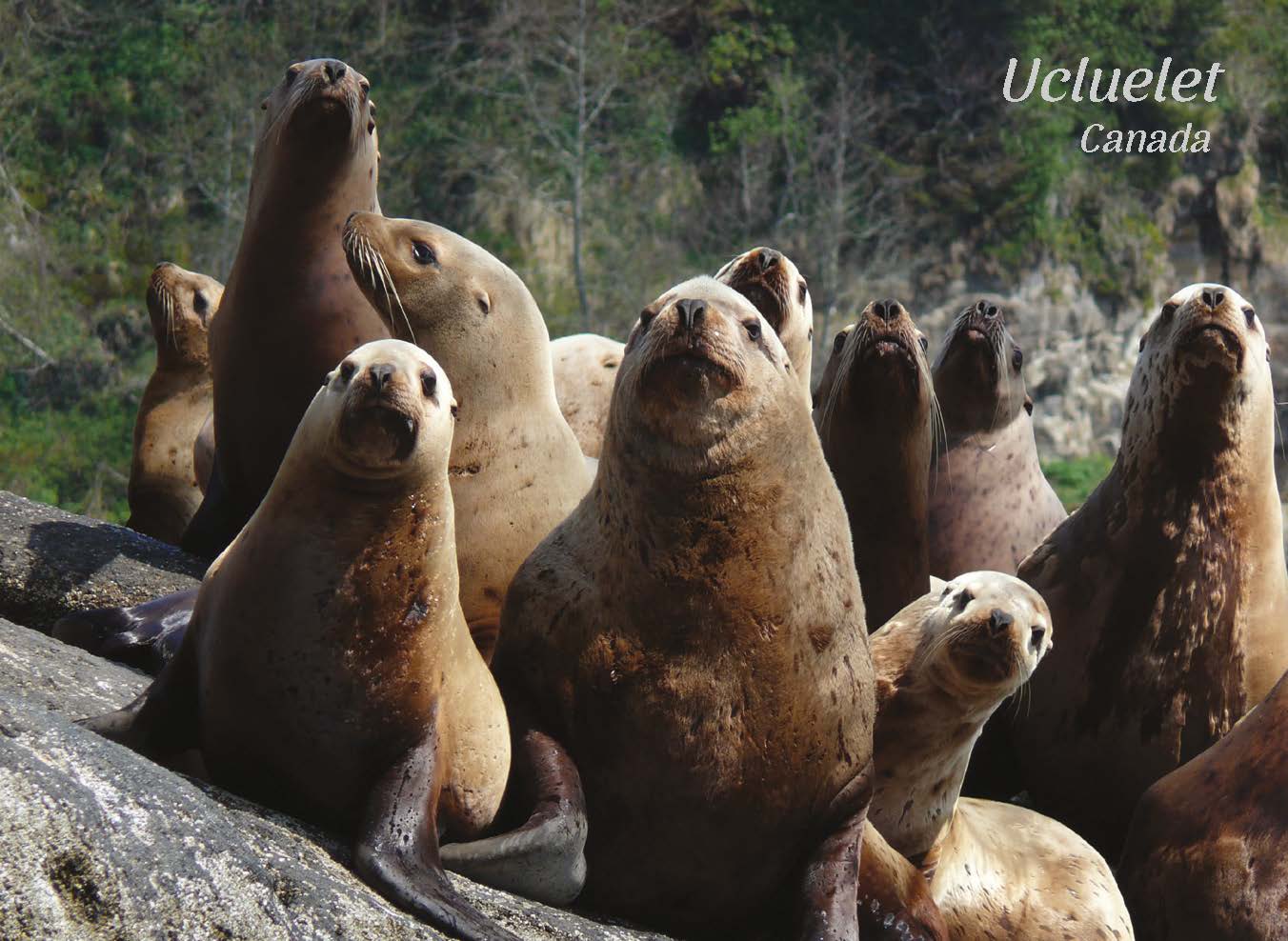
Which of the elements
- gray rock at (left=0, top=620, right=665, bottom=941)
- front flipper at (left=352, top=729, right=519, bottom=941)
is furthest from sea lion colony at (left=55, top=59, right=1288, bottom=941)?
gray rock at (left=0, top=620, right=665, bottom=941)

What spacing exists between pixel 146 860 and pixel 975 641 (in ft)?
7.67

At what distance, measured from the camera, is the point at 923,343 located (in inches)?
249

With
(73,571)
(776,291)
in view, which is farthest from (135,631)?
(776,291)

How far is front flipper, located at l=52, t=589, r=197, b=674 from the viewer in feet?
17.4

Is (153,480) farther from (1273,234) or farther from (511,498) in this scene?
(1273,234)

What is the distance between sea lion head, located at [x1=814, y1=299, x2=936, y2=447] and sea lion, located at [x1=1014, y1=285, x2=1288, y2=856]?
770 mm

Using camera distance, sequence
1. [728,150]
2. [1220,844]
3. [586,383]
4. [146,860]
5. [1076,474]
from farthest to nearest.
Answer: [728,150] < [1076,474] < [586,383] < [1220,844] < [146,860]

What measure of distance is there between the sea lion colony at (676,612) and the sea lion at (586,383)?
117 centimetres

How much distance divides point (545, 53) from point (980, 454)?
25.0 metres

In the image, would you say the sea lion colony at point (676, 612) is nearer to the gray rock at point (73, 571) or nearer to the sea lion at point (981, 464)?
the gray rock at point (73, 571)

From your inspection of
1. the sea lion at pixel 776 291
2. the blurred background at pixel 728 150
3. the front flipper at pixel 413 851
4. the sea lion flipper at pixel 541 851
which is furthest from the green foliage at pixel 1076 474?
the front flipper at pixel 413 851

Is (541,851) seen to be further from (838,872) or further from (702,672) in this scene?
(838,872)

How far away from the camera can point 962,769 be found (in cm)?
480

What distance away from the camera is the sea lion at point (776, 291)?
20.0 feet
